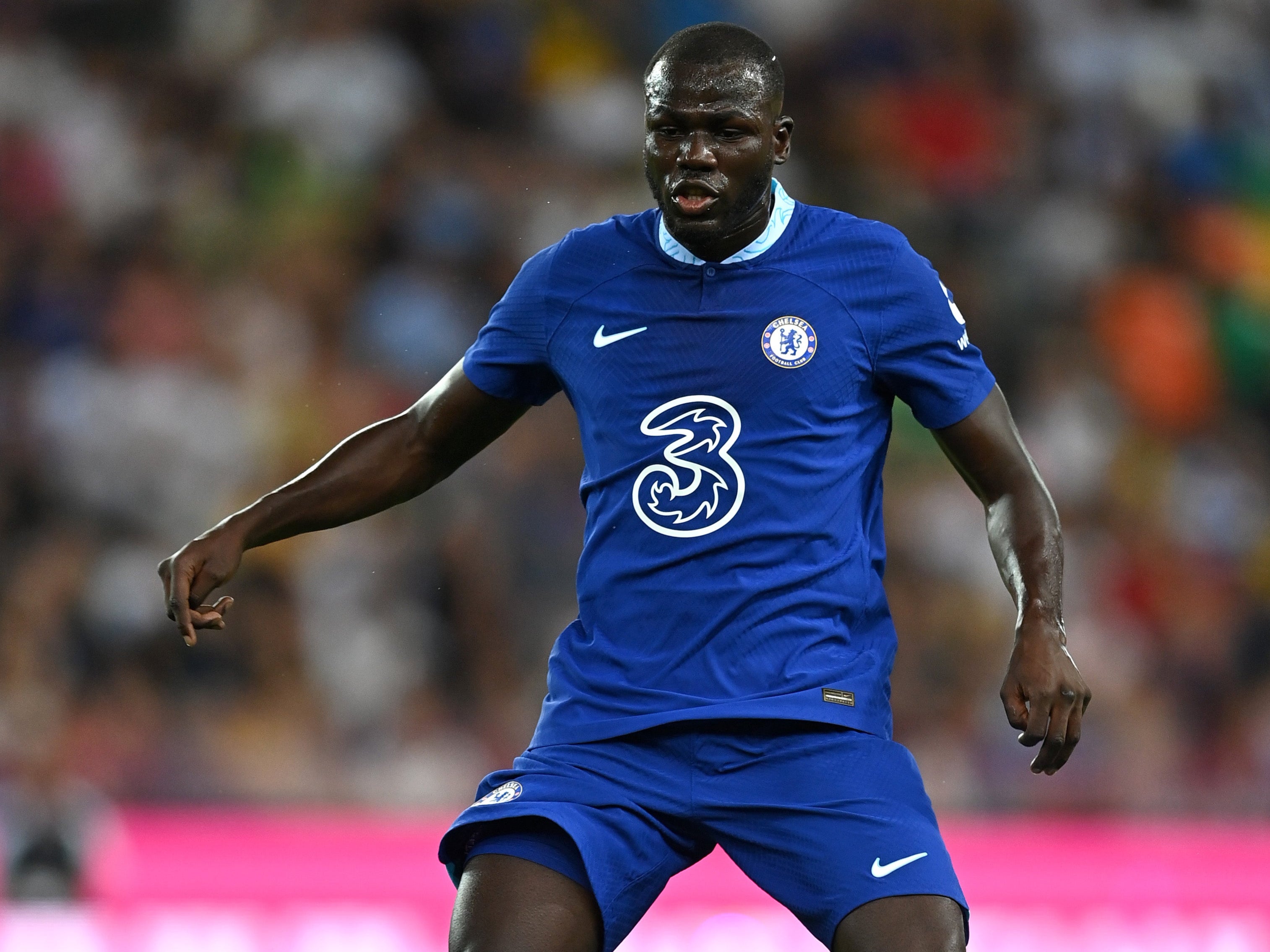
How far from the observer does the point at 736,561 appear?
3.12m

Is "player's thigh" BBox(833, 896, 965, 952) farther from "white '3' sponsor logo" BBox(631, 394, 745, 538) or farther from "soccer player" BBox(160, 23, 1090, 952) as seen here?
"white '3' sponsor logo" BBox(631, 394, 745, 538)

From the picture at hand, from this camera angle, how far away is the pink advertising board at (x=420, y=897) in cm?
527

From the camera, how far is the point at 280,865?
5531mm

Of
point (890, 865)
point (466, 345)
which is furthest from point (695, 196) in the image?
point (466, 345)

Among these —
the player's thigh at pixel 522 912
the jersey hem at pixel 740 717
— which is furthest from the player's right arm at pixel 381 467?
the player's thigh at pixel 522 912

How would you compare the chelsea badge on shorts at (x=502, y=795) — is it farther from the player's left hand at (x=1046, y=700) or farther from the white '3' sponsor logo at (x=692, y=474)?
the player's left hand at (x=1046, y=700)

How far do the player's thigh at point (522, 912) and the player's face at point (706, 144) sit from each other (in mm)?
1086

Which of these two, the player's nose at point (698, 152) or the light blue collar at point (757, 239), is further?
the light blue collar at point (757, 239)

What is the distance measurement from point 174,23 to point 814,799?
23.0 feet

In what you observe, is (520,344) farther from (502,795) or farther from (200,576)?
(502,795)

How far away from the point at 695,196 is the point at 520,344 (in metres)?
0.45

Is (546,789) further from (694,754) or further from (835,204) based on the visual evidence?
(835,204)

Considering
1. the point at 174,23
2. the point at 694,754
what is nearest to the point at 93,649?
the point at 174,23

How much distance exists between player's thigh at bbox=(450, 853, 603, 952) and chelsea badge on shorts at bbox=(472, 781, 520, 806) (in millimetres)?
92
